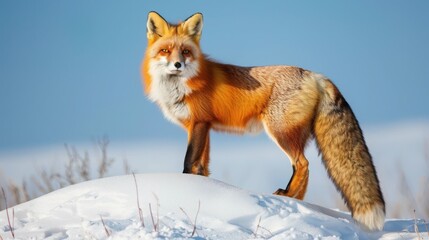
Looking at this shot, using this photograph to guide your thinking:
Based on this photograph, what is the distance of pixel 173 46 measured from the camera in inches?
246

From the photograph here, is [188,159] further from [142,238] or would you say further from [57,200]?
[142,238]

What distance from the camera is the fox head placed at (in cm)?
623

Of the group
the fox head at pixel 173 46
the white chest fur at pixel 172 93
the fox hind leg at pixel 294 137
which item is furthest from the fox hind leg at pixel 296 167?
the fox head at pixel 173 46

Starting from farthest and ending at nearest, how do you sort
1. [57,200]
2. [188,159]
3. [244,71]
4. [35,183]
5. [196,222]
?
[35,183]
[244,71]
[188,159]
[57,200]
[196,222]

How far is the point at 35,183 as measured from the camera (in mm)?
8531

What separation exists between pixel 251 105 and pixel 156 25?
1406mm

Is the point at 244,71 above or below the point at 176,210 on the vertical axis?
above

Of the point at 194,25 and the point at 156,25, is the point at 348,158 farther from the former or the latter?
the point at 156,25

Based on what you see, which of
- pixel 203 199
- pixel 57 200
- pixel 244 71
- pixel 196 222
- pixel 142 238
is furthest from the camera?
pixel 244 71

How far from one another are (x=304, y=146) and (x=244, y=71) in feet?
3.97

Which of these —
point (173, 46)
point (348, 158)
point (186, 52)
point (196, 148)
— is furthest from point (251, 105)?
point (348, 158)

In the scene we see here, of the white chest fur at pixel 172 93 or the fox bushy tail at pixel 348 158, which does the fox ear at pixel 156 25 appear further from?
the fox bushy tail at pixel 348 158

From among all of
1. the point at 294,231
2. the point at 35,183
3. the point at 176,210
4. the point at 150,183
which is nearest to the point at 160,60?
the point at 150,183

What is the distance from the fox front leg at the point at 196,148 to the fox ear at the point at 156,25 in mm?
1119
